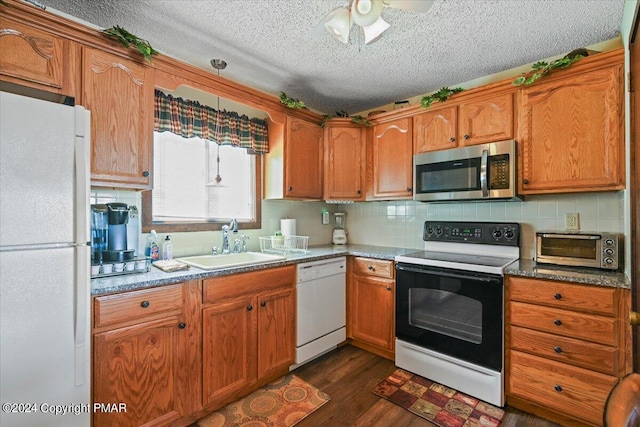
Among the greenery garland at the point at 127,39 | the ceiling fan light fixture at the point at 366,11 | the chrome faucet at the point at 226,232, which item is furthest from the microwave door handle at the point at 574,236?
the greenery garland at the point at 127,39

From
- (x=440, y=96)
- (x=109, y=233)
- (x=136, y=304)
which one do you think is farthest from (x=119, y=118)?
(x=440, y=96)

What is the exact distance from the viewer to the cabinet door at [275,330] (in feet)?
7.10

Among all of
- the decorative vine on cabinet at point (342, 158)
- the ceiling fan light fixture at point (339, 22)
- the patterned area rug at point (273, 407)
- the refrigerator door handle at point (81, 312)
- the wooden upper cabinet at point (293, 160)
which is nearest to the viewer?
the refrigerator door handle at point (81, 312)

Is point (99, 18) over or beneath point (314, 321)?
over

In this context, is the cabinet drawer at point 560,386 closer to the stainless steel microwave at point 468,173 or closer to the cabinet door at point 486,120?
the stainless steel microwave at point 468,173

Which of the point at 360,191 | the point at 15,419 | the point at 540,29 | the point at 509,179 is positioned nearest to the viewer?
the point at 15,419

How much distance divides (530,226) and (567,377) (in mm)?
1070

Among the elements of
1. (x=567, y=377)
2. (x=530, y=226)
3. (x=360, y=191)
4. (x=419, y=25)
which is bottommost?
(x=567, y=377)

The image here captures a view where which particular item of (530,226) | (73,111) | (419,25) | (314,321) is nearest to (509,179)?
(530,226)

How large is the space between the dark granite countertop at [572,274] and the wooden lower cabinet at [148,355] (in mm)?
2056

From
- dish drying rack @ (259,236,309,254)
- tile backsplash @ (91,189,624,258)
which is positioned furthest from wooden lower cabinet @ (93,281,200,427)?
dish drying rack @ (259,236,309,254)

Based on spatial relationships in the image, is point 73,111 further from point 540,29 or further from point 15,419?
point 540,29

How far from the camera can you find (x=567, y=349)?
1782 mm

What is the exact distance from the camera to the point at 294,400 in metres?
2.06
